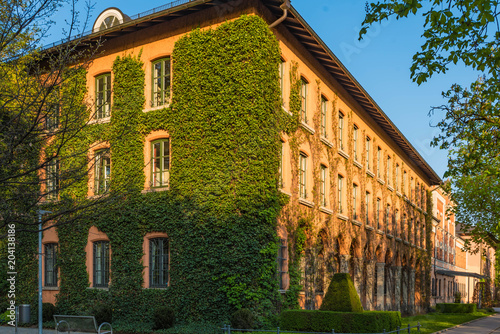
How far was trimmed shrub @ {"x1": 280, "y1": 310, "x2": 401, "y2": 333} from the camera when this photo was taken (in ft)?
Result: 62.9

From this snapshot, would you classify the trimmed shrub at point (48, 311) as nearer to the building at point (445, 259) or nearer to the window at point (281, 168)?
the window at point (281, 168)

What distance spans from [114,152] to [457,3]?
641 inches

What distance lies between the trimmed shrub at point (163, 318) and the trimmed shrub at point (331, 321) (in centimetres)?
396

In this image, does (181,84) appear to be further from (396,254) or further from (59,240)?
(396,254)

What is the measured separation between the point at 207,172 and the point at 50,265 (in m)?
9.96

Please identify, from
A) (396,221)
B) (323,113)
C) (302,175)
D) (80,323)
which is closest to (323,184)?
(302,175)

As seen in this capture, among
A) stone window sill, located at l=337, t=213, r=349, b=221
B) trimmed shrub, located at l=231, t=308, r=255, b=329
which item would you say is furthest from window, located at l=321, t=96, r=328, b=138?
trimmed shrub, located at l=231, t=308, r=255, b=329

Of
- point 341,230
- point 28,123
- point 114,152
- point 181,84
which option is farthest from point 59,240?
point 28,123

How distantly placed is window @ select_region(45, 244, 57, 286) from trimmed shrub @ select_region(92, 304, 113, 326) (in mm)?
4302

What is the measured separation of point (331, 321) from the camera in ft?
64.1

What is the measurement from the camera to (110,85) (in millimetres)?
25438

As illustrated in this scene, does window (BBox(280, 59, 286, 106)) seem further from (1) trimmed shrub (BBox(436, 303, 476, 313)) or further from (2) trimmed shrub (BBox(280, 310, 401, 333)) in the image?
(1) trimmed shrub (BBox(436, 303, 476, 313))

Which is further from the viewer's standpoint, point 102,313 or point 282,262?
point 282,262

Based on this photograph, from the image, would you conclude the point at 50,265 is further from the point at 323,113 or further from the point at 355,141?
the point at 355,141
